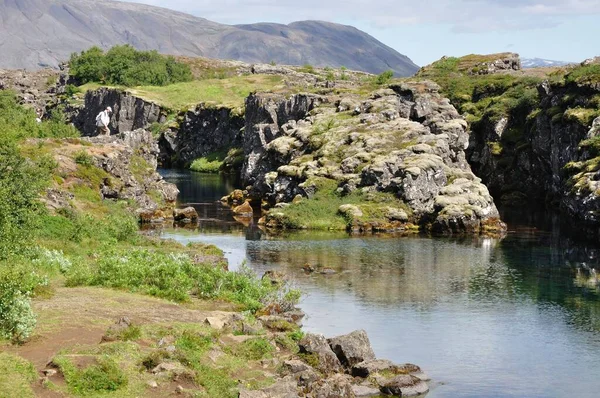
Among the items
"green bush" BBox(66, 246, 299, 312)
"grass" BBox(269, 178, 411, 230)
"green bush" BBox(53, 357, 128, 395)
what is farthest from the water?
"green bush" BBox(53, 357, 128, 395)

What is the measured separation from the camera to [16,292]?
37000 mm

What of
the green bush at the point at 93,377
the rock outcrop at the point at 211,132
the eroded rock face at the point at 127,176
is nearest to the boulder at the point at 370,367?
the green bush at the point at 93,377

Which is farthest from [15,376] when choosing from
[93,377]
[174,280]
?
[174,280]

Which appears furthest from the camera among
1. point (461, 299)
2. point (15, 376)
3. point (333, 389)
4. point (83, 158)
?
point (83, 158)

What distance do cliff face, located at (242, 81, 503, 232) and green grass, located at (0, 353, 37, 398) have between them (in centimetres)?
6693

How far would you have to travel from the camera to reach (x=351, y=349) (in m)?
43.0

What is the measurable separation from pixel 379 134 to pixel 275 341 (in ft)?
240

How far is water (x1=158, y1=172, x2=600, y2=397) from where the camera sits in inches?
1800

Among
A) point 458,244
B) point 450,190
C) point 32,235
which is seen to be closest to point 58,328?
point 32,235

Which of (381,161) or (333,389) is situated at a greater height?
(381,161)

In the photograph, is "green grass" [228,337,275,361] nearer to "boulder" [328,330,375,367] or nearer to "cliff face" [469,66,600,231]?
"boulder" [328,330,375,367]

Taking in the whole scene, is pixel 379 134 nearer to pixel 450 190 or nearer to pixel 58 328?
pixel 450 190

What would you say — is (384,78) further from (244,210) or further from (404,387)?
(404,387)

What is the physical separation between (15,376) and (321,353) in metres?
15.3
